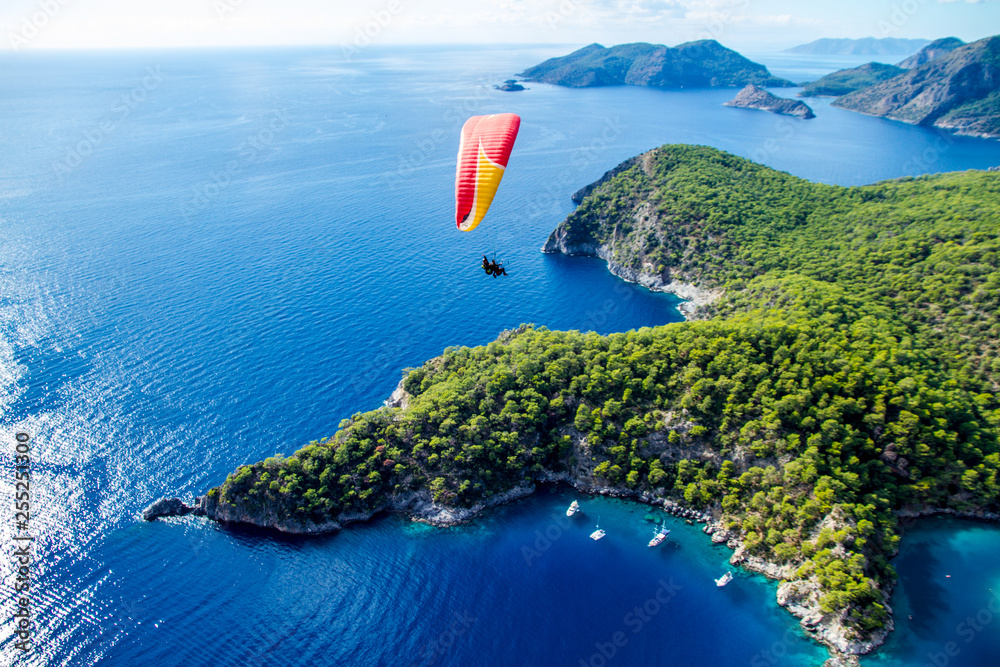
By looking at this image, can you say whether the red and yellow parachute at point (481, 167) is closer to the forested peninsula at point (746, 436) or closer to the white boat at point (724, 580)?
the forested peninsula at point (746, 436)

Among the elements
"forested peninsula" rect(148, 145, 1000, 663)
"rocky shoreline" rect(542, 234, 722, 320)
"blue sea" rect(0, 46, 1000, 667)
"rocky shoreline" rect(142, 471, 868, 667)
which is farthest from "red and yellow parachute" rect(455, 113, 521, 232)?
"rocky shoreline" rect(542, 234, 722, 320)

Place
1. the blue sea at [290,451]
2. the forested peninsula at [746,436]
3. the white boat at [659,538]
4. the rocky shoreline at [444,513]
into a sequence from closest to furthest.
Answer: the blue sea at [290,451] → the forested peninsula at [746,436] → the rocky shoreline at [444,513] → the white boat at [659,538]

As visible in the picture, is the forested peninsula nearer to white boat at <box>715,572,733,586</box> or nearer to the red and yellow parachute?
white boat at <box>715,572,733,586</box>

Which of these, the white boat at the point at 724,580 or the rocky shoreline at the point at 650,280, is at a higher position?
the rocky shoreline at the point at 650,280

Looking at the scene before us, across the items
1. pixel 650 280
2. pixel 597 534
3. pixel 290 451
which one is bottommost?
pixel 597 534

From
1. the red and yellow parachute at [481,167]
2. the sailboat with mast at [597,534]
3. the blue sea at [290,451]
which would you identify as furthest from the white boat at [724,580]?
the red and yellow parachute at [481,167]

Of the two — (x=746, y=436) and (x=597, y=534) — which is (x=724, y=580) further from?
(x=746, y=436)

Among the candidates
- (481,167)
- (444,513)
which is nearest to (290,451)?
(444,513)
